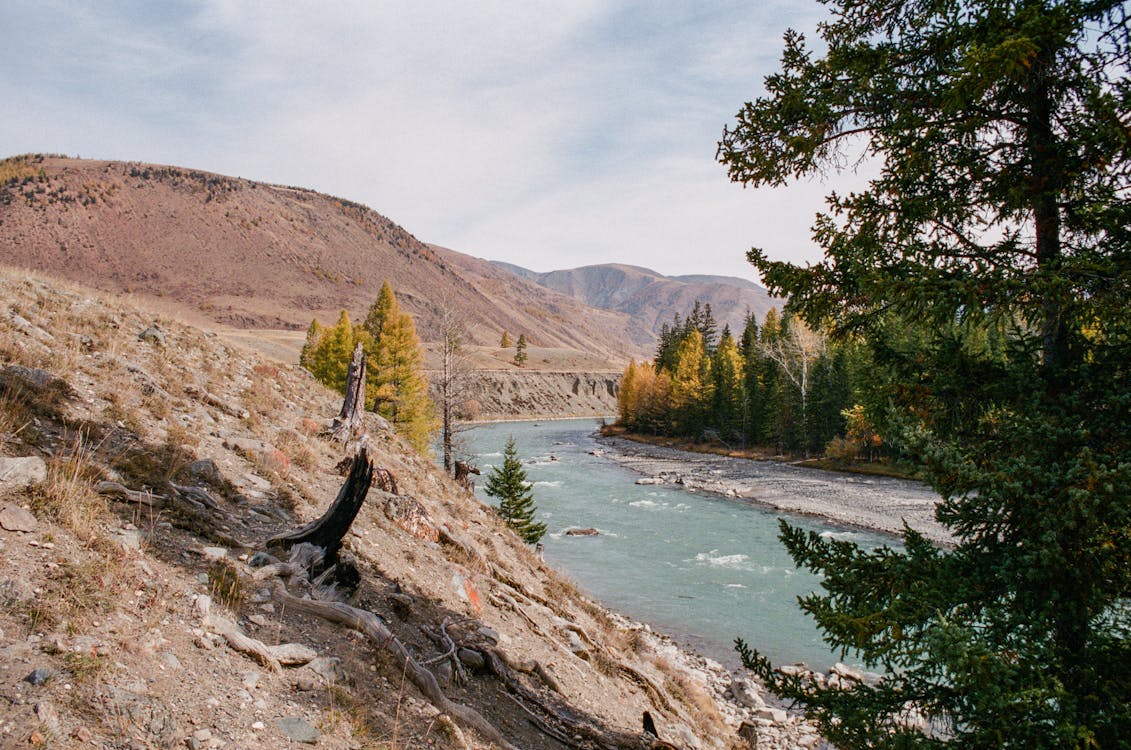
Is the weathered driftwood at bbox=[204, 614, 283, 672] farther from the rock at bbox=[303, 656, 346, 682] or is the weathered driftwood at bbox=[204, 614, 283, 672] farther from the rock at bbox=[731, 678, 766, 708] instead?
the rock at bbox=[731, 678, 766, 708]

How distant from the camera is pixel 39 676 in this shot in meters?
3.58

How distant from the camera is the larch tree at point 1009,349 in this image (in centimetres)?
431

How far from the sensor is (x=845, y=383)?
5341cm

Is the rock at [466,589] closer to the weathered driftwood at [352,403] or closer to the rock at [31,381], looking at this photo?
the weathered driftwood at [352,403]

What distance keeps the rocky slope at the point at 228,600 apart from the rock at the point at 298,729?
16 millimetres

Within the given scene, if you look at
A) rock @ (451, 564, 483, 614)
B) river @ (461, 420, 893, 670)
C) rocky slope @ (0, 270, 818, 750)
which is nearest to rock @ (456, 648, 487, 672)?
rocky slope @ (0, 270, 818, 750)

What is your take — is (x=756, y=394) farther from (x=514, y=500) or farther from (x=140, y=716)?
(x=140, y=716)

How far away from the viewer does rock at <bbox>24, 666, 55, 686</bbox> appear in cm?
355

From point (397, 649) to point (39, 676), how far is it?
3119mm

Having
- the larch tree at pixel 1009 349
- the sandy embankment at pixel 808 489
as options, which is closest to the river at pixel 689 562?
the sandy embankment at pixel 808 489

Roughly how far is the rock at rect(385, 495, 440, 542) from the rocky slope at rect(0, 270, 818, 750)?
51 millimetres

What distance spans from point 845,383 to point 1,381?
2225 inches

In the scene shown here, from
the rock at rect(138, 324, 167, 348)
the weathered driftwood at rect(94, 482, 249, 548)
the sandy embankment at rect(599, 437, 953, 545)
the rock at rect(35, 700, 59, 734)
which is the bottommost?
the sandy embankment at rect(599, 437, 953, 545)

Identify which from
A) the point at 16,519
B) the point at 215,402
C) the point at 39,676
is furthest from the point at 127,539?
the point at 215,402
